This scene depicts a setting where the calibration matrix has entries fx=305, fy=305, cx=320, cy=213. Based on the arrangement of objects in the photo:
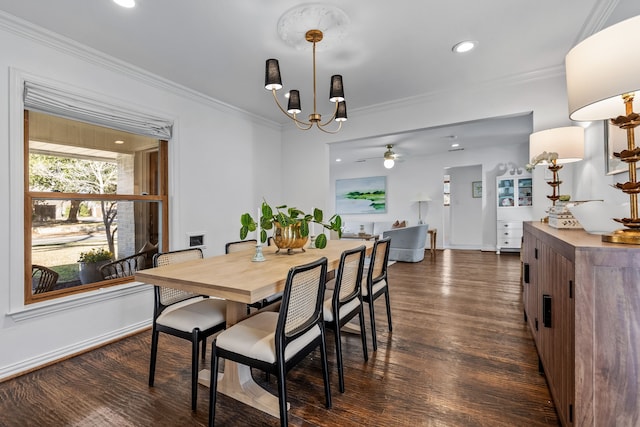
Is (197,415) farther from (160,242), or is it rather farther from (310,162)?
(310,162)

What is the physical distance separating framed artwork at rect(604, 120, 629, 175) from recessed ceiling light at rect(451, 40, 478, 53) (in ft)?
3.71

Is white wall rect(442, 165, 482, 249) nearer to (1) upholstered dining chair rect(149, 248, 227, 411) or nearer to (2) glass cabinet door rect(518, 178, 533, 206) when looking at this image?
(2) glass cabinet door rect(518, 178, 533, 206)

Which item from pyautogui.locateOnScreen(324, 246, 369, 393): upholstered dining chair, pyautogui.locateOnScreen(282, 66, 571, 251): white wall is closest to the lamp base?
pyautogui.locateOnScreen(324, 246, 369, 393): upholstered dining chair

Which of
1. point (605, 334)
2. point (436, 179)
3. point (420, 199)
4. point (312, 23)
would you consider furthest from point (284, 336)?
point (436, 179)

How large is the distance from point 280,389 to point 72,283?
232cm

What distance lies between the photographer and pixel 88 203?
8.96 ft

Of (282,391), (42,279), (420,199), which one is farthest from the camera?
(420,199)

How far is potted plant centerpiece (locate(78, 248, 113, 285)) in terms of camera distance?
2.73 metres

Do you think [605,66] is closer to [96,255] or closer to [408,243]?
[96,255]

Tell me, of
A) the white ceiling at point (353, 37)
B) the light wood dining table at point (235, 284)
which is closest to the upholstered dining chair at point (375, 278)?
the light wood dining table at point (235, 284)

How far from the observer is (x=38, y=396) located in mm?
1914

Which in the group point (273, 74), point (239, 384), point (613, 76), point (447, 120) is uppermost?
point (447, 120)

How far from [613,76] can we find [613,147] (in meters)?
1.21

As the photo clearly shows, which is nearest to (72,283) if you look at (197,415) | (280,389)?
(197,415)
